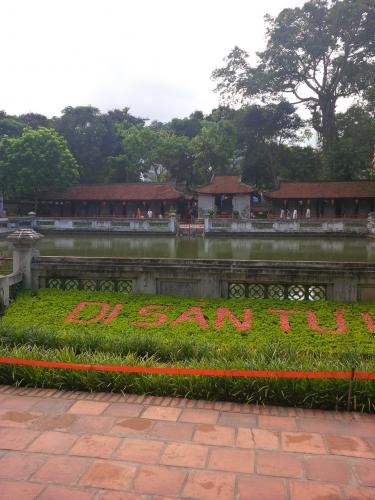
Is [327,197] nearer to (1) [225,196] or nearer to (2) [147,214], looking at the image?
(1) [225,196]

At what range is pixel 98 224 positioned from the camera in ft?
125

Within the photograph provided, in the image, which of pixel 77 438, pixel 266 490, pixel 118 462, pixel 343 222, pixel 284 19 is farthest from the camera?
pixel 284 19

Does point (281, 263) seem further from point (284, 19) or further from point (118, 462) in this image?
point (284, 19)

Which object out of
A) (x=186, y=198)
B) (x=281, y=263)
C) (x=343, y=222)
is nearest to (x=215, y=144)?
(x=186, y=198)

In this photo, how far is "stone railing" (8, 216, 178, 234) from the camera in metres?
36.7

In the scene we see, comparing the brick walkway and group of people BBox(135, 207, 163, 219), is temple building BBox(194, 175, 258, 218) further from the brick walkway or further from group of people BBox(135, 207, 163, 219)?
the brick walkway

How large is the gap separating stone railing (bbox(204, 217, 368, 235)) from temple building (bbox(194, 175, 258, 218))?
23.5ft

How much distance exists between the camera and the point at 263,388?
179 inches

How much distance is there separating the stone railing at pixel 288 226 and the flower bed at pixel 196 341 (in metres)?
27.3

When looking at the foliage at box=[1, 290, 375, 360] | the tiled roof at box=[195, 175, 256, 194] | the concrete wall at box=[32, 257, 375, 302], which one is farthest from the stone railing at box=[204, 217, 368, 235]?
the foliage at box=[1, 290, 375, 360]

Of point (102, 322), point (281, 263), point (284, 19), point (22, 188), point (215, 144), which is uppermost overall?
point (284, 19)

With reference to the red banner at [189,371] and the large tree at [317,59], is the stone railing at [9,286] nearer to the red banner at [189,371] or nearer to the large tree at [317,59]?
the red banner at [189,371]

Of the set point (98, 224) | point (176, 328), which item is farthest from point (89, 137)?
point (176, 328)

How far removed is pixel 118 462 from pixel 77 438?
1.83 ft
